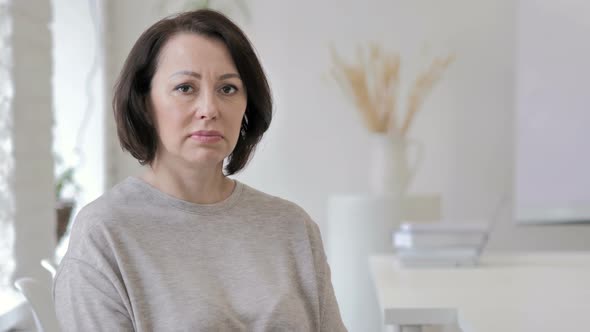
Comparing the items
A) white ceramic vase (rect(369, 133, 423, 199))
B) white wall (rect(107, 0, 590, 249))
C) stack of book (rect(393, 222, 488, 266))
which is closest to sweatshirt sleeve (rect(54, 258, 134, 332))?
stack of book (rect(393, 222, 488, 266))

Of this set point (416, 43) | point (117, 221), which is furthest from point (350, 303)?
point (117, 221)

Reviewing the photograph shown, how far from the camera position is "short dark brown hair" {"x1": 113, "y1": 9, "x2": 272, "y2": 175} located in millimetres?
1594

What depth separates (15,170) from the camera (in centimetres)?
223

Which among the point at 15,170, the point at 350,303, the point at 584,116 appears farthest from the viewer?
the point at 584,116

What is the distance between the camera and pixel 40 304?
1452mm

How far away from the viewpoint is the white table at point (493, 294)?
169cm

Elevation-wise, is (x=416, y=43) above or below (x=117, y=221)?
above

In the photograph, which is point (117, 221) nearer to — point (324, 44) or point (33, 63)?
point (33, 63)

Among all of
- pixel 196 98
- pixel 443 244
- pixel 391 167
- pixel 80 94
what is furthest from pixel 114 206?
pixel 80 94

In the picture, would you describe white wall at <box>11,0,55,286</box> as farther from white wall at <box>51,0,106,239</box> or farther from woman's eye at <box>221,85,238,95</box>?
white wall at <box>51,0,106,239</box>

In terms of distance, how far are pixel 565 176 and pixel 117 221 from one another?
2.64 meters

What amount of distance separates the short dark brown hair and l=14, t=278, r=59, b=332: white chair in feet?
1.04

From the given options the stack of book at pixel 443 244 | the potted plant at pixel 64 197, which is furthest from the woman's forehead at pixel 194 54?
the potted plant at pixel 64 197

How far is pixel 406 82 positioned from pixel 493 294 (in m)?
2.21
